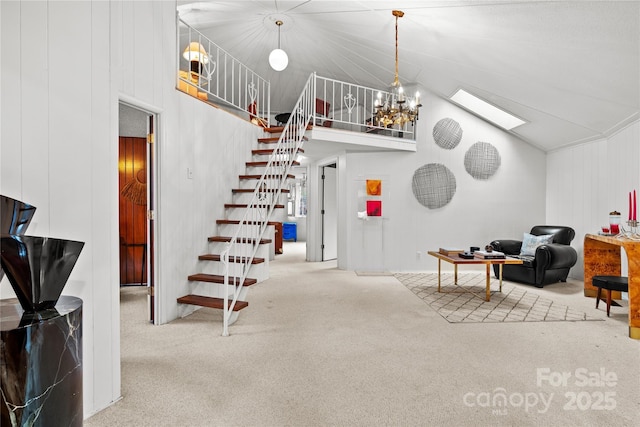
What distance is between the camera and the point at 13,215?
4.23 feet

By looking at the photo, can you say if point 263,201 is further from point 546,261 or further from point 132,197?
point 546,261

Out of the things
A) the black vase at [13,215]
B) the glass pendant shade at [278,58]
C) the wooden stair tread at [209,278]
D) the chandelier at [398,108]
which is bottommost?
the wooden stair tread at [209,278]

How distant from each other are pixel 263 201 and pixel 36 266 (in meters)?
3.16

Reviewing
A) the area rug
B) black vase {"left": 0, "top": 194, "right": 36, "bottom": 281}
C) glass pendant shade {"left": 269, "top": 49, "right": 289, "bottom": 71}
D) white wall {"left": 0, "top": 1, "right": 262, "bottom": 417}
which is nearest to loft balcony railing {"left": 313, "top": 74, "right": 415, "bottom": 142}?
glass pendant shade {"left": 269, "top": 49, "right": 289, "bottom": 71}

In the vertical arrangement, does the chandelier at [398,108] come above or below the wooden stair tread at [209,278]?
above

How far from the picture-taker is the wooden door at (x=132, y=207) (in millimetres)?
4910

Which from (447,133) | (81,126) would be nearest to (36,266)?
(81,126)

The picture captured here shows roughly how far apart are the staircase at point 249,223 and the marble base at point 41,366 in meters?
1.74

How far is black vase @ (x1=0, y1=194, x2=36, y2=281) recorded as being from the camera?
1.25 meters

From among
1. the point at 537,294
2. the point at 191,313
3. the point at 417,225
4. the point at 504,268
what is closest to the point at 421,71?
the point at 417,225

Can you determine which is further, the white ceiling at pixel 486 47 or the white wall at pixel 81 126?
the white ceiling at pixel 486 47

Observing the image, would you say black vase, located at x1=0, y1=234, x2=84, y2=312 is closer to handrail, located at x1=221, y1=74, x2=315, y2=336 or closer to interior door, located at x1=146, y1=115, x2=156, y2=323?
handrail, located at x1=221, y1=74, x2=315, y2=336

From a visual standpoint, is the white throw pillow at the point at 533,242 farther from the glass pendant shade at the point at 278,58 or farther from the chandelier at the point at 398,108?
the glass pendant shade at the point at 278,58

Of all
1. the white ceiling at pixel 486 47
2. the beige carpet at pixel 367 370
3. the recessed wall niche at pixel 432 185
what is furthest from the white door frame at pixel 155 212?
the recessed wall niche at pixel 432 185
